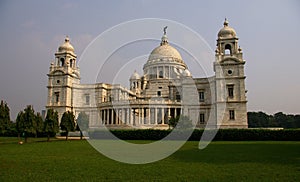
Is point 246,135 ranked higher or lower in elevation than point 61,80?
lower

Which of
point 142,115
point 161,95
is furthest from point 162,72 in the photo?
point 142,115

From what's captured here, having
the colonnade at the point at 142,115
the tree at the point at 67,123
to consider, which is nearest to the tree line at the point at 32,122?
the tree at the point at 67,123

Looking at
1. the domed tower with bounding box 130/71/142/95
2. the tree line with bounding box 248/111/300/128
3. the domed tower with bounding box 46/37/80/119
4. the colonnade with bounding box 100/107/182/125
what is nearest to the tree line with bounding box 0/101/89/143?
the colonnade with bounding box 100/107/182/125

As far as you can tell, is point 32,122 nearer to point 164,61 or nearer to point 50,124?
point 50,124

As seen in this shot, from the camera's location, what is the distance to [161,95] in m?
62.4

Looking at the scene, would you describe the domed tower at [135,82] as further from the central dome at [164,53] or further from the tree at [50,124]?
the tree at [50,124]

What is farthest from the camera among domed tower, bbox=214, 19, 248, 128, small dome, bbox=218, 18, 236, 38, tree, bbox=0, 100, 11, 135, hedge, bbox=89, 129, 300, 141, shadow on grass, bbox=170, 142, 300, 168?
small dome, bbox=218, 18, 236, 38

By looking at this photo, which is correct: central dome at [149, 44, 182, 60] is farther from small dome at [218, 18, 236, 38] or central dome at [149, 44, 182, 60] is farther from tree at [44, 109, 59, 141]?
tree at [44, 109, 59, 141]

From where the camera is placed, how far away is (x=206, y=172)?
1120cm

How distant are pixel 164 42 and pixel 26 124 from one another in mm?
55944

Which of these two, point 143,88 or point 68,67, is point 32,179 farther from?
point 143,88

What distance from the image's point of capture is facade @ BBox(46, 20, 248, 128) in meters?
46.8

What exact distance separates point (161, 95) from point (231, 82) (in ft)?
64.3

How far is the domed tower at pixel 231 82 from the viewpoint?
1797 inches
